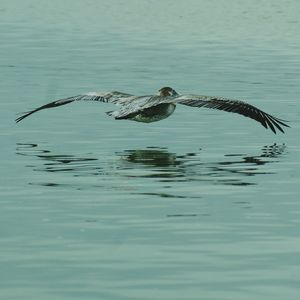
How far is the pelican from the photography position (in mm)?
20406

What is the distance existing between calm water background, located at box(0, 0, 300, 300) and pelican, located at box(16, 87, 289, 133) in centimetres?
48

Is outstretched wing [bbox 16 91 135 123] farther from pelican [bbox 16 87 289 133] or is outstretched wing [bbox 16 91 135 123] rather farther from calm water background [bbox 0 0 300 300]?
calm water background [bbox 0 0 300 300]

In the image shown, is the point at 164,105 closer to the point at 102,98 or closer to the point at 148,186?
the point at 102,98

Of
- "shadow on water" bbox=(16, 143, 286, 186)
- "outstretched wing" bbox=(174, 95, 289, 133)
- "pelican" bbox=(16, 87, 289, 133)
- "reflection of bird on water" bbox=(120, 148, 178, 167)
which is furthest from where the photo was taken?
"pelican" bbox=(16, 87, 289, 133)

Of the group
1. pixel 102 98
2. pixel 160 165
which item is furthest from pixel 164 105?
pixel 160 165

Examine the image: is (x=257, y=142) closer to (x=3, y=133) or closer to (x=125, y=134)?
(x=125, y=134)

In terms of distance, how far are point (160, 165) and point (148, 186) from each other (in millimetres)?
1928

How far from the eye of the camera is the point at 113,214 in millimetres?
15812

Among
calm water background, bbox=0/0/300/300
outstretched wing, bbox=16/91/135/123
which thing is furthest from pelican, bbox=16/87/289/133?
calm water background, bbox=0/0/300/300

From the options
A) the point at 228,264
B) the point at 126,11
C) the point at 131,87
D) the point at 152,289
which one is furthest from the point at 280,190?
the point at 126,11

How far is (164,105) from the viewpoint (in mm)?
21938

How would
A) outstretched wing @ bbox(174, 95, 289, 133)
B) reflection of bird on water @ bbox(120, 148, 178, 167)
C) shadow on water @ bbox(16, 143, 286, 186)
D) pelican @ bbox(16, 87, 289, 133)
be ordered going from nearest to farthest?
shadow on water @ bbox(16, 143, 286, 186), reflection of bird on water @ bbox(120, 148, 178, 167), outstretched wing @ bbox(174, 95, 289, 133), pelican @ bbox(16, 87, 289, 133)

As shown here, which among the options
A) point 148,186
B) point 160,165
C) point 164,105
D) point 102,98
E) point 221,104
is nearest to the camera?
point 148,186

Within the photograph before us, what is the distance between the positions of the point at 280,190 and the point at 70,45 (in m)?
27.7
